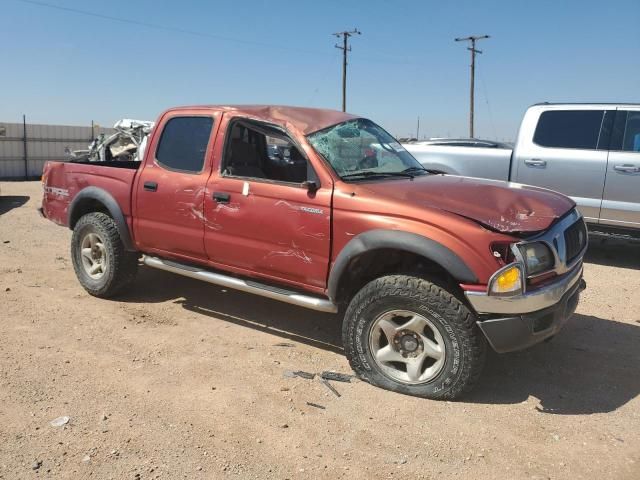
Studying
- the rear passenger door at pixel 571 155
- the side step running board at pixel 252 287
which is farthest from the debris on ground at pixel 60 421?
the rear passenger door at pixel 571 155

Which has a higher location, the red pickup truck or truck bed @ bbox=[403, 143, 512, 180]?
truck bed @ bbox=[403, 143, 512, 180]

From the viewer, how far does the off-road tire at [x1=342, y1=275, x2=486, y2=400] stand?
342cm

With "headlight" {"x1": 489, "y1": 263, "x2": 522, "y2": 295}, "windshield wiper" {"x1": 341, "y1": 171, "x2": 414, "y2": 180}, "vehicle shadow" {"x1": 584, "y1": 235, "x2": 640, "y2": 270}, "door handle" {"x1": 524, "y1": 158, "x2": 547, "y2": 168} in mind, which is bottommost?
"vehicle shadow" {"x1": 584, "y1": 235, "x2": 640, "y2": 270}

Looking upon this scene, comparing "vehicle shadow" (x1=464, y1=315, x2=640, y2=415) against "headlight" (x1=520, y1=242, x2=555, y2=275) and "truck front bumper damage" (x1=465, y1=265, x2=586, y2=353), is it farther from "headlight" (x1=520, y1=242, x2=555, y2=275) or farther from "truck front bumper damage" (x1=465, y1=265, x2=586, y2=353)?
"headlight" (x1=520, y1=242, x2=555, y2=275)

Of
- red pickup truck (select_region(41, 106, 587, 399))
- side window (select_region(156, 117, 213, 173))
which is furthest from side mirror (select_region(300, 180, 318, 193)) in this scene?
side window (select_region(156, 117, 213, 173))

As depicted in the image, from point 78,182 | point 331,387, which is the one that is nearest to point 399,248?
point 331,387

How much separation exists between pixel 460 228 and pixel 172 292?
11.6ft

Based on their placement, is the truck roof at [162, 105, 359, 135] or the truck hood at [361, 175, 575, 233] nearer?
the truck hood at [361, 175, 575, 233]

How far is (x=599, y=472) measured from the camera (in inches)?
113

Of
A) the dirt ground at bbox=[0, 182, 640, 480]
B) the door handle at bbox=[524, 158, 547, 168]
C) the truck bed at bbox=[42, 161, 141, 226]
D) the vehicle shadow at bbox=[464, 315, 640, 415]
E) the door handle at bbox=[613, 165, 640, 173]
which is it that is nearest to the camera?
the dirt ground at bbox=[0, 182, 640, 480]

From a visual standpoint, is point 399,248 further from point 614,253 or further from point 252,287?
point 614,253

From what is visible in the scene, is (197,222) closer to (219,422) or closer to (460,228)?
(219,422)

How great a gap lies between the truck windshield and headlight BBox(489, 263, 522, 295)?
129 cm

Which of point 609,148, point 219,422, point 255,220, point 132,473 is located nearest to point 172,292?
point 255,220
